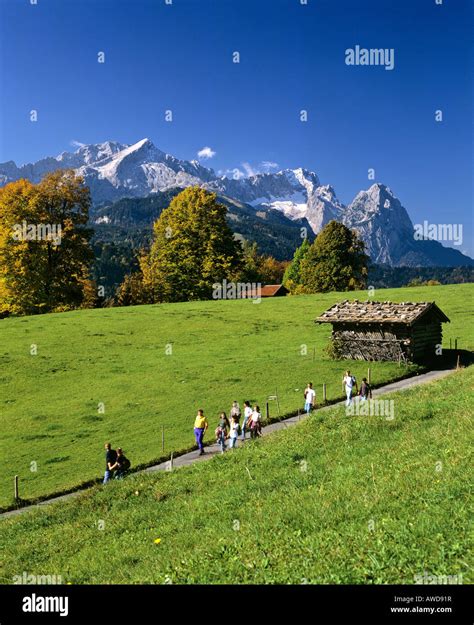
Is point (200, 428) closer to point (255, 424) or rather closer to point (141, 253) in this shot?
point (255, 424)

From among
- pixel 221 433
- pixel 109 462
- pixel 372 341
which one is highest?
pixel 372 341

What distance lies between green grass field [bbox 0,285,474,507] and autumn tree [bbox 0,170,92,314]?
396 centimetres

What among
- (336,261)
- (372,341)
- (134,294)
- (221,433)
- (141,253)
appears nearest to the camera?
(221,433)

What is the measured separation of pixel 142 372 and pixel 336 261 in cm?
5204

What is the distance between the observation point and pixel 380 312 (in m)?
42.8

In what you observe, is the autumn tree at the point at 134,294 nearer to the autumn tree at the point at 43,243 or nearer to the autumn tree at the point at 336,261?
the autumn tree at the point at 43,243

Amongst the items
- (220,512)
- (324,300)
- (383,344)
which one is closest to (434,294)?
(324,300)

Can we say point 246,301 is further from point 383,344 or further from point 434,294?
point 383,344

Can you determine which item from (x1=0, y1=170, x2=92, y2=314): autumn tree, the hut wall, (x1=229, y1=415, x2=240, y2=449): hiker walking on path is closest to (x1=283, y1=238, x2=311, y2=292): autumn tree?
(x1=0, y1=170, x2=92, y2=314): autumn tree

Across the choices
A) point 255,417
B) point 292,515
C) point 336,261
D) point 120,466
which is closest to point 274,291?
point 336,261

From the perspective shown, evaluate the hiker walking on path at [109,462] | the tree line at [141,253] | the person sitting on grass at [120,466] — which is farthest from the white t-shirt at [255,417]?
the tree line at [141,253]

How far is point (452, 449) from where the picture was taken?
13.2m

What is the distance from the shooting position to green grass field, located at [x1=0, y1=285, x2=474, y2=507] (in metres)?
27.0

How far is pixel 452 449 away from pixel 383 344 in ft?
98.0
